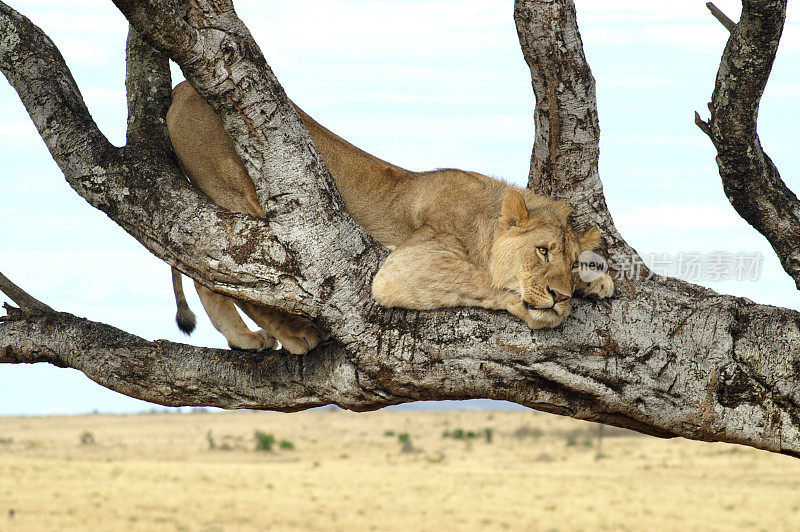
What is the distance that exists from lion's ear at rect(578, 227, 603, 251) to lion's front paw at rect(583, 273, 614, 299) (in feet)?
1.15

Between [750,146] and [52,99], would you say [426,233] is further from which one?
[52,99]

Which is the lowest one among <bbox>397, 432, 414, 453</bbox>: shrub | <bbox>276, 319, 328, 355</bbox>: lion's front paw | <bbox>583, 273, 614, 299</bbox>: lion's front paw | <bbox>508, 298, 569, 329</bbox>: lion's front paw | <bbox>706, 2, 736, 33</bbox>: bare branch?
<bbox>397, 432, 414, 453</bbox>: shrub

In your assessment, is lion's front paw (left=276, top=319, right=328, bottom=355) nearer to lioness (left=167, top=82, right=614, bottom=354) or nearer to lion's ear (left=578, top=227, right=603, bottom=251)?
lioness (left=167, top=82, right=614, bottom=354)

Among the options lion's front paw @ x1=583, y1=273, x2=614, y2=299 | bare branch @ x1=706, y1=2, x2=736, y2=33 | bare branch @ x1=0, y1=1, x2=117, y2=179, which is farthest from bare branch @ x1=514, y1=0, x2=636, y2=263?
bare branch @ x1=0, y1=1, x2=117, y2=179

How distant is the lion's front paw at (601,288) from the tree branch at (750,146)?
1362 millimetres

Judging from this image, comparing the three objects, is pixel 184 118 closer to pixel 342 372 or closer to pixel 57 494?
pixel 342 372

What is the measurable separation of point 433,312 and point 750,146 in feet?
7.89

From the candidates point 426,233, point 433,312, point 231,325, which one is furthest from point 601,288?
point 231,325

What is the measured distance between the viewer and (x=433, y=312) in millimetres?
4676

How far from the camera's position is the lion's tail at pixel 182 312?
6.64m

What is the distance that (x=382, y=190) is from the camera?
5652mm

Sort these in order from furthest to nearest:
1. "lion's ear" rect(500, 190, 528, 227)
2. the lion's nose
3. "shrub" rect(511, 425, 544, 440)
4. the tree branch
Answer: "shrub" rect(511, 425, 544, 440), the tree branch, "lion's ear" rect(500, 190, 528, 227), the lion's nose

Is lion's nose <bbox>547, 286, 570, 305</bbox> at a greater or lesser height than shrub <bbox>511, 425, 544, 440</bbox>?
greater

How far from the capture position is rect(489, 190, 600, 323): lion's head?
4.51m
